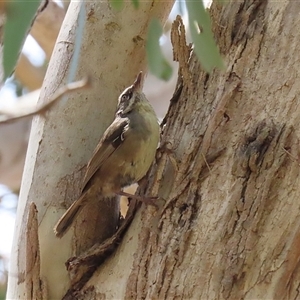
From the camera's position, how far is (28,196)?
2.04m

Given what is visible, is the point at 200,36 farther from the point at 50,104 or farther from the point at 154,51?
the point at 50,104

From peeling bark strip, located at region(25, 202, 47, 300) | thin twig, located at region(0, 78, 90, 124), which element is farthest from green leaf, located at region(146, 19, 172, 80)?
peeling bark strip, located at region(25, 202, 47, 300)

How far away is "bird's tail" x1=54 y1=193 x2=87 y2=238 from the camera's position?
6.31 ft

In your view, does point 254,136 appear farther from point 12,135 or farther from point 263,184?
point 12,135

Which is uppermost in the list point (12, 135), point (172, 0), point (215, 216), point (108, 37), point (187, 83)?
point (12, 135)

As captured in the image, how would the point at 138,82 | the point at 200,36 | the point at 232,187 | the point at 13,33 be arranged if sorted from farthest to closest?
the point at 138,82 < the point at 232,187 < the point at 200,36 < the point at 13,33

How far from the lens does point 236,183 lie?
1717 millimetres

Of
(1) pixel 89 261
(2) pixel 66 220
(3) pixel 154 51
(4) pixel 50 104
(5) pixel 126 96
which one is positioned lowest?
(4) pixel 50 104

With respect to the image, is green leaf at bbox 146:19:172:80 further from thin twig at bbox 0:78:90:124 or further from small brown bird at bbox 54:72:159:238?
small brown bird at bbox 54:72:159:238

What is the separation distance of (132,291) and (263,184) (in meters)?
0.51

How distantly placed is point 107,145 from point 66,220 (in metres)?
0.34

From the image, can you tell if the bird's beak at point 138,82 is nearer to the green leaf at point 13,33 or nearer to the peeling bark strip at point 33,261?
the peeling bark strip at point 33,261

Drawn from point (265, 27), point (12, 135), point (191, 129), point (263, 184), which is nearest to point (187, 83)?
point (191, 129)

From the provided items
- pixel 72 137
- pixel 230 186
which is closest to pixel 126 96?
pixel 72 137
